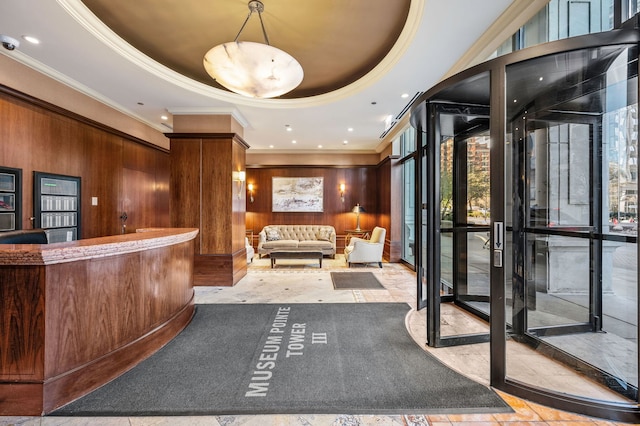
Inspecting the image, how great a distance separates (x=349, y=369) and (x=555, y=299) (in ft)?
7.61

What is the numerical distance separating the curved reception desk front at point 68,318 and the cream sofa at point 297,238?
15.7 ft

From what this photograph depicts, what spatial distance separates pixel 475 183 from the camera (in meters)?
3.47

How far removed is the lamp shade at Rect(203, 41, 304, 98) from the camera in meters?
2.79

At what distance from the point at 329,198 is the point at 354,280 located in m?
3.95

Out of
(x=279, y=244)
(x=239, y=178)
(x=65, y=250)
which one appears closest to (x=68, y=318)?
(x=65, y=250)

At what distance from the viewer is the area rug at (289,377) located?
2.00 metres

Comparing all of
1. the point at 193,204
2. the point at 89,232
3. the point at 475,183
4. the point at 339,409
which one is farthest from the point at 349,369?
the point at 89,232

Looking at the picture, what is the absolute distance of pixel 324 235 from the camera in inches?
331

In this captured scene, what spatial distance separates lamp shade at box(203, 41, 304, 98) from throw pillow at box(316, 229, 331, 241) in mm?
5502

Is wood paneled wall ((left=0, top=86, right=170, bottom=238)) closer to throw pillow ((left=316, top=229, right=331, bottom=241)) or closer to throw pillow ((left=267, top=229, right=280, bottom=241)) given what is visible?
throw pillow ((left=267, top=229, right=280, bottom=241))

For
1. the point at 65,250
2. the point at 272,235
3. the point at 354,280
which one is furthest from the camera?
the point at 272,235

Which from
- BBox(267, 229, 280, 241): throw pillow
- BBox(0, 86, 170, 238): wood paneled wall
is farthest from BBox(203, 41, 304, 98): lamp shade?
BBox(267, 229, 280, 241): throw pillow

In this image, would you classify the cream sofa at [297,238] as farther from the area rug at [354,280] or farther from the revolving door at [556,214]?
the revolving door at [556,214]

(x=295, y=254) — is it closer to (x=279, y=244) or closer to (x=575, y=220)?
(x=279, y=244)
